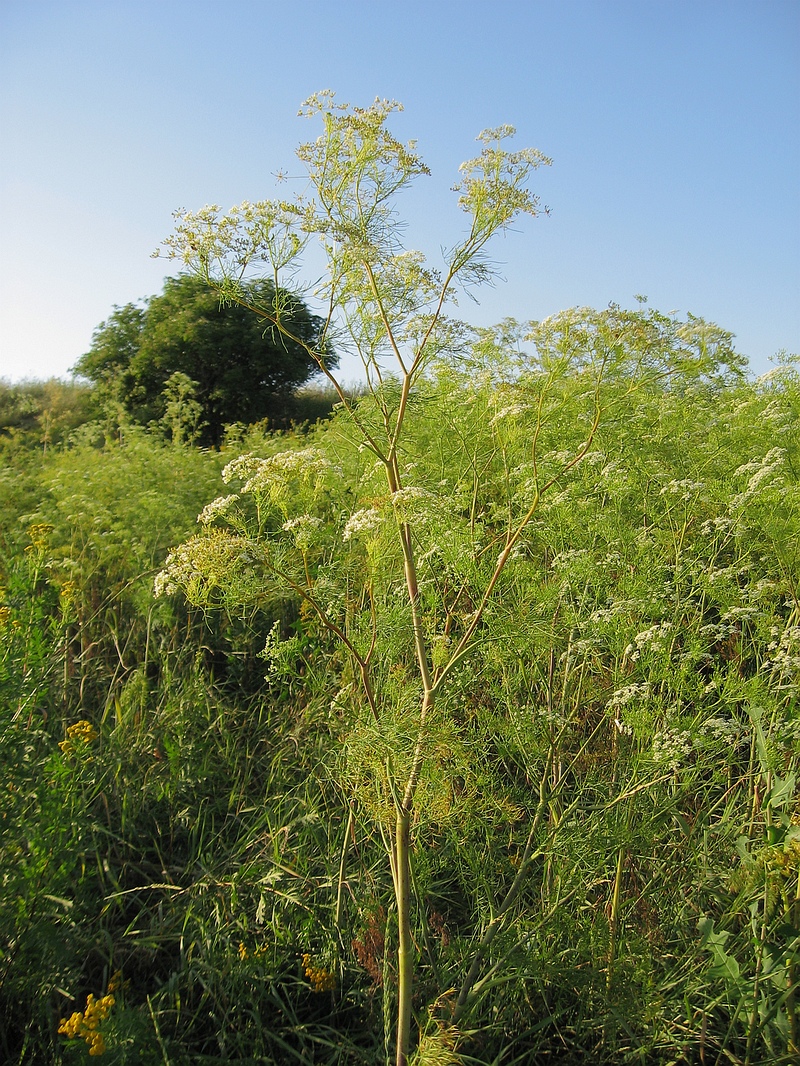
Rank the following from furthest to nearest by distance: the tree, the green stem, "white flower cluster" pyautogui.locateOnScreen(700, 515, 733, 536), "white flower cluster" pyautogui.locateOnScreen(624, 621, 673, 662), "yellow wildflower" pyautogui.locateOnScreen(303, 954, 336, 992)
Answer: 1. the tree
2. "white flower cluster" pyautogui.locateOnScreen(700, 515, 733, 536)
3. "yellow wildflower" pyautogui.locateOnScreen(303, 954, 336, 992)
4. "white flower cluster" pyautogui.locateOnScreen(624, 621, 673, 662)
5. the green stem

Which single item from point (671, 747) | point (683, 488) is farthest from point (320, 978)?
point (683, 488)

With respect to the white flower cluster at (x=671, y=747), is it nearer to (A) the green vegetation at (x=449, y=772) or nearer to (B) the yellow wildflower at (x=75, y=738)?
(A) the green vegetation at (x=449, y=772)

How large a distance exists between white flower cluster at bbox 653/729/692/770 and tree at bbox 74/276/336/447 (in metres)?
12.7

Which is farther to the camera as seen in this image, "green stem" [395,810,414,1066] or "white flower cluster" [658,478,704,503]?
"white flower cluster" [658,478,704,503]

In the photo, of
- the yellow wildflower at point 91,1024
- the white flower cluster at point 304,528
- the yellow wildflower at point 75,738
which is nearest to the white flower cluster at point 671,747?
the white flower cluster at point 304,528

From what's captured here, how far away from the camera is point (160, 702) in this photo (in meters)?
3.55

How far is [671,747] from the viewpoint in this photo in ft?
6.82

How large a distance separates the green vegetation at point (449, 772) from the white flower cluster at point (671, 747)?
0.5 inches

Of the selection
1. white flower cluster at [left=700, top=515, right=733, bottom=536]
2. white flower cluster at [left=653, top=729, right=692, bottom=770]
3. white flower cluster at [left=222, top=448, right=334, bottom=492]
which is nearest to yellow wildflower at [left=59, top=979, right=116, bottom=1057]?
white flower cluster at [left=222, top=448, right=334, bottom=492]

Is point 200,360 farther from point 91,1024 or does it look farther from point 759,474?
point 91,1024

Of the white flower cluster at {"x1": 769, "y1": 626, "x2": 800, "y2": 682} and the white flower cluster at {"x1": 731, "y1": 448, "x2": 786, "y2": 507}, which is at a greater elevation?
the white flower cluster at {"x1": 731, "y1": 448, "x2": 786, "y2": 507}

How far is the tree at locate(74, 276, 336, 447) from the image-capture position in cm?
1470

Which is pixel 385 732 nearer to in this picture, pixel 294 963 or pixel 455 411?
pixel 294 963

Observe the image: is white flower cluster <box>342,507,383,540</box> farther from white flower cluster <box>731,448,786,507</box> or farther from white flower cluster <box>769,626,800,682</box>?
white flower cluster <box>731,448,786,507</box>
